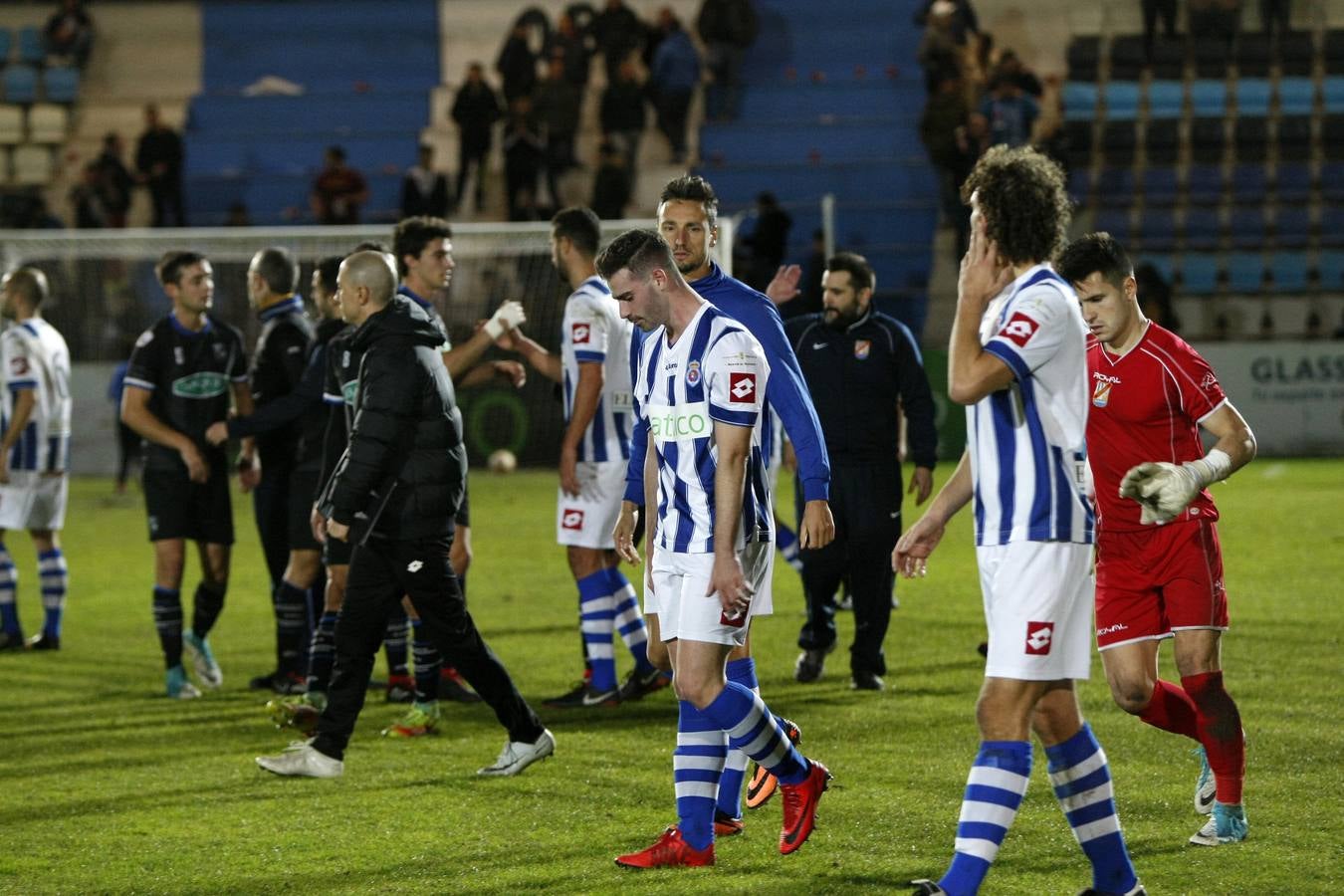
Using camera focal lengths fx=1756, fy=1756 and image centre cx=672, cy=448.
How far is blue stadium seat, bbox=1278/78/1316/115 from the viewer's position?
26.0 metres

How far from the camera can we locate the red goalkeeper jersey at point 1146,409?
17.8ft

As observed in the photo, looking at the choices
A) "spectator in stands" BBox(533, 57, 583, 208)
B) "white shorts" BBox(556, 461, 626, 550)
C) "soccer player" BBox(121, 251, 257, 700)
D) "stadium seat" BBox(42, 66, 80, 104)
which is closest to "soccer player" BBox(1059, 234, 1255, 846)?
"white shorts" BBox(556, 461, 626, 550)

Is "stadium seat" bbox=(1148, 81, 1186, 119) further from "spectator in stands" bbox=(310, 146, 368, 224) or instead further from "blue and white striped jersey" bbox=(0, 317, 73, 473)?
"blue and white striped jersey" bbox=(0, 317, 73, 473)

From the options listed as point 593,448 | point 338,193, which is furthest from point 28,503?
point 338,193

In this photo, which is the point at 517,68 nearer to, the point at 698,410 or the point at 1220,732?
the point at 698,410

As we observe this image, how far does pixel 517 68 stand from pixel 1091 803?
73.7 ft

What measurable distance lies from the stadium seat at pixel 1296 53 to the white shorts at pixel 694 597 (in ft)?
77.4

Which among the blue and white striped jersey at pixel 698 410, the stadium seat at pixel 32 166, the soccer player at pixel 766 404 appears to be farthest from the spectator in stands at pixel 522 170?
the blue and white striped jersey at pixel 698 410

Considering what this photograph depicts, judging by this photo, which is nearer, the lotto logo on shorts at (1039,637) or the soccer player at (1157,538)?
the lotto logo on shorts at (1039,637)

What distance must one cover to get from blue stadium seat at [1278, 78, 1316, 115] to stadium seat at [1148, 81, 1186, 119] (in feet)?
4.71

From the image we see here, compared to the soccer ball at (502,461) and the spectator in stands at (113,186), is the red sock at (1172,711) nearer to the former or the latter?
the soccer ball at (502,461)

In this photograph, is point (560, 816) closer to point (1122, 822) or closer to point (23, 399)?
point (1122, 822)

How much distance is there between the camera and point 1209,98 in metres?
26.3

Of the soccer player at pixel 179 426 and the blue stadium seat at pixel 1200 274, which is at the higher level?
the blue stadium seat at pixel 1200 274
